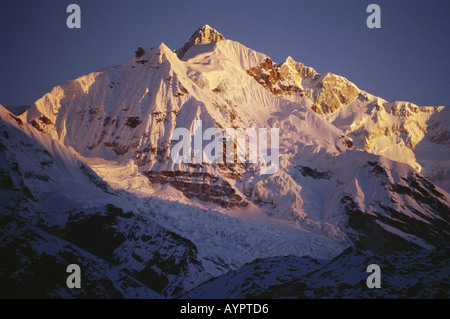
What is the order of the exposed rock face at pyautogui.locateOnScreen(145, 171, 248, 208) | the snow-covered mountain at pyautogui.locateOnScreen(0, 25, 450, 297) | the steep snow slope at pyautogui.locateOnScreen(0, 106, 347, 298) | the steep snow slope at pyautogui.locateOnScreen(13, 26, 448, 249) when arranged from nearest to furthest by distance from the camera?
the steep snow slope at pyautogui.locateOnScreen(0, 106, 347, 298)
the snow-covered mountain at pyautogui.locateOnScreen(0, 25, 450, 297)
the steep snow slope at pyautogui.locateOnScreen(13, 26, 448, 249)
the exposed rock face at pyautogui.locateOnScreen(145, 171, 248, 208)

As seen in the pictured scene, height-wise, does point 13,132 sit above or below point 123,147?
below

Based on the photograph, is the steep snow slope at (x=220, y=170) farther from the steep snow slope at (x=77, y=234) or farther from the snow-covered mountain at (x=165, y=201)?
the steep snow slope at (x=77, y=234)

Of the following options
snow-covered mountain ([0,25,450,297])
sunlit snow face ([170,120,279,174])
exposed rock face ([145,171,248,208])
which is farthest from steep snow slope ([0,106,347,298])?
sunlit snow face ([170,120,279,174])

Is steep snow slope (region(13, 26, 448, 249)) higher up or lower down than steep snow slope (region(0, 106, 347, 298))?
higher up

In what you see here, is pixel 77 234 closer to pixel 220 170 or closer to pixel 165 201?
pixel 165 201

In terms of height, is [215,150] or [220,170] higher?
[215,150]

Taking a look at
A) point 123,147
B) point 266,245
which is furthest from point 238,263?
point 123,147

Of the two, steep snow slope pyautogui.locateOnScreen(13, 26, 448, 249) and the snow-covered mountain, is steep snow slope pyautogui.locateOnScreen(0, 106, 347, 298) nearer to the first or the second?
the snow-covered mountain

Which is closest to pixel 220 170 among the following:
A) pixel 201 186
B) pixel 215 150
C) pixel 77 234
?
pixel 215 150
